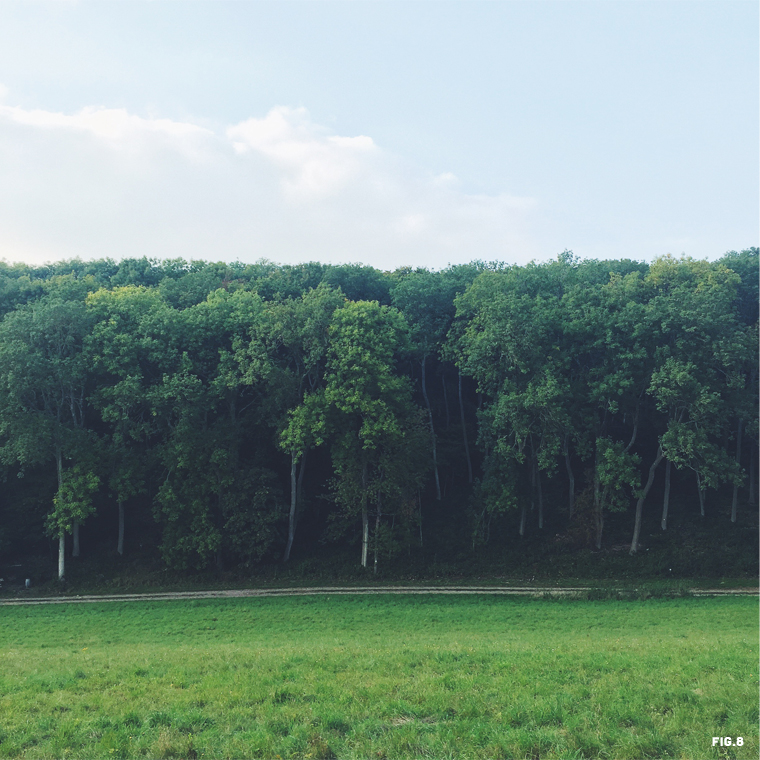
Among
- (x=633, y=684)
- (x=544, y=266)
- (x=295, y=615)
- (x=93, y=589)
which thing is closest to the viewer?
(x=633, y=684)

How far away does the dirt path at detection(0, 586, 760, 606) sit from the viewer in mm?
34344

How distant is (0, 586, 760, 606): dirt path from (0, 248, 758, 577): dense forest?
2805 mm

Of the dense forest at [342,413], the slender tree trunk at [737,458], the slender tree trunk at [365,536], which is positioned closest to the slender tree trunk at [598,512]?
the dense forest at [342,413]

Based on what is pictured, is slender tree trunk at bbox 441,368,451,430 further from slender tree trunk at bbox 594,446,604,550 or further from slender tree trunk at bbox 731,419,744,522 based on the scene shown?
slender tree trunk at bbox 731,419,744,522

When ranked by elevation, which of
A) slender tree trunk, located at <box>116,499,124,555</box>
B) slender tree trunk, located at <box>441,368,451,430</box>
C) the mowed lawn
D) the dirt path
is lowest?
the dirt path

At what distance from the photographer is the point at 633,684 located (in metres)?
11.6

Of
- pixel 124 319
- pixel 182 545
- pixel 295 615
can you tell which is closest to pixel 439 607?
pixel 295 615

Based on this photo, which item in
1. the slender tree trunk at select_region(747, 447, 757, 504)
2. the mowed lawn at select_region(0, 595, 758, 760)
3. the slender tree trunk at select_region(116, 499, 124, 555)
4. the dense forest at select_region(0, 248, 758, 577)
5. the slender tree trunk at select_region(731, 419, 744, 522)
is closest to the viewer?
the mowed lawn at select_region(0, 595, 758, 760)

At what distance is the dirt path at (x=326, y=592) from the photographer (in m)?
34.3

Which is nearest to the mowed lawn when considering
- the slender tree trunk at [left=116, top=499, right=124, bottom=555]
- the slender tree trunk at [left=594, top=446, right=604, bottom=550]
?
the slender tree trunk at [left=594, top=446, right=604, bottom=550]

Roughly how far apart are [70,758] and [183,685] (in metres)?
3.48

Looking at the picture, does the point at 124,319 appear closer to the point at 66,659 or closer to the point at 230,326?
the point at 230,326

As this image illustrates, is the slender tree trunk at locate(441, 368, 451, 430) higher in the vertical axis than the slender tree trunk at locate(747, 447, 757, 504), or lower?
higher

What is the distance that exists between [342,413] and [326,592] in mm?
11290
